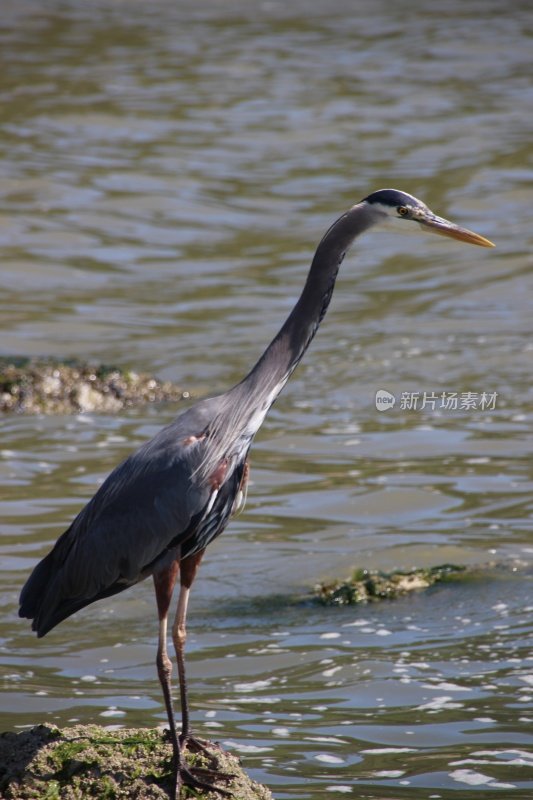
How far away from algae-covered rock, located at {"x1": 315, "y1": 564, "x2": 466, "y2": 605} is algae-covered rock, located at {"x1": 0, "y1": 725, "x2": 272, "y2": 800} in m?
2.95

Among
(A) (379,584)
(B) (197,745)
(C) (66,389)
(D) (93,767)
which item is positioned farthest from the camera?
(C) (66,389)

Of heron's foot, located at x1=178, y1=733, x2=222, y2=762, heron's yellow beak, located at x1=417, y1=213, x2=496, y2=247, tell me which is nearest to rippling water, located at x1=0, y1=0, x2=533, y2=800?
heron's foot, located at x1=178, y1=733, x2=222, y2=762

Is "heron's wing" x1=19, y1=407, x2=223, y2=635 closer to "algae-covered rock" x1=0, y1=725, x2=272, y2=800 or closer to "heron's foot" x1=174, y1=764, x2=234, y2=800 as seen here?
"algae-covered rock" x1=0, y1=725, x2=272, y2=800

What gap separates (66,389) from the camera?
448 inches

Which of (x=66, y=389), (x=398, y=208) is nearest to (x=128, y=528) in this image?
(x=398, y=208)

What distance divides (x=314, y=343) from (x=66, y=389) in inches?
113

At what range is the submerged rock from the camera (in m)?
11.3

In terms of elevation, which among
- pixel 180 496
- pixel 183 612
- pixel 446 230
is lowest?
pixel 183 612

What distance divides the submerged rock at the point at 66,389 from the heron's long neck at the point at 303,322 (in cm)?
584

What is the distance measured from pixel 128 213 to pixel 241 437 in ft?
40.9

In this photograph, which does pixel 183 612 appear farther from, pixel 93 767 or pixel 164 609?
pixel 93 767

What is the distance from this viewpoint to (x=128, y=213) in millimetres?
17594

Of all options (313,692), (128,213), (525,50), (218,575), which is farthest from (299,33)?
(313,692)

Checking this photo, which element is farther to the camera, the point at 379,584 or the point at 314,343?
the point at 314,343
